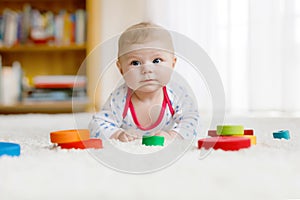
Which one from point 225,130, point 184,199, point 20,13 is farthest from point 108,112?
point 20,13

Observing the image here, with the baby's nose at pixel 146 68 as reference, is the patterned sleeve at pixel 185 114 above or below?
below

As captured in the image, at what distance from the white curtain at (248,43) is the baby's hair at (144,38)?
1.96m

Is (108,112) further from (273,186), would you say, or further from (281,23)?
(281,23)

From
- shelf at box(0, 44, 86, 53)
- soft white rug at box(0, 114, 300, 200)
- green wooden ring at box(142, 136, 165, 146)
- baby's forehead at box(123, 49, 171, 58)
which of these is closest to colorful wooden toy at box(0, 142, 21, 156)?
soft white rug at box(0, 114, 300, 200)

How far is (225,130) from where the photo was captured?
36.5 inches

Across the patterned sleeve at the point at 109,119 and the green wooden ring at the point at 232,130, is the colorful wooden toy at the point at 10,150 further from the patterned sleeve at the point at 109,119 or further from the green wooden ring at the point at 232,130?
the green wooden ring at the point at 232,130

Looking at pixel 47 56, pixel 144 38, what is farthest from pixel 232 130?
pixel 47 56

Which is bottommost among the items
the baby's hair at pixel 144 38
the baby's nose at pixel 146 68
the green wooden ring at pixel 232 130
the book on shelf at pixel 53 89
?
the green wooden ring at pixel 232 130

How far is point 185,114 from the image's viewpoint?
1.05m

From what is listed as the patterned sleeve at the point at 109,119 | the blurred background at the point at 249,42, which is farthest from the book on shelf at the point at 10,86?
the patterned sleeve at the point at 109,119

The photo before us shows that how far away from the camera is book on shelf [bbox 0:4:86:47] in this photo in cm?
295

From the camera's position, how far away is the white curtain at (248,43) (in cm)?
289

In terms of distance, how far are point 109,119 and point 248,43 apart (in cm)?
203

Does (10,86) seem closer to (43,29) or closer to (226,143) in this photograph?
(43,29)
